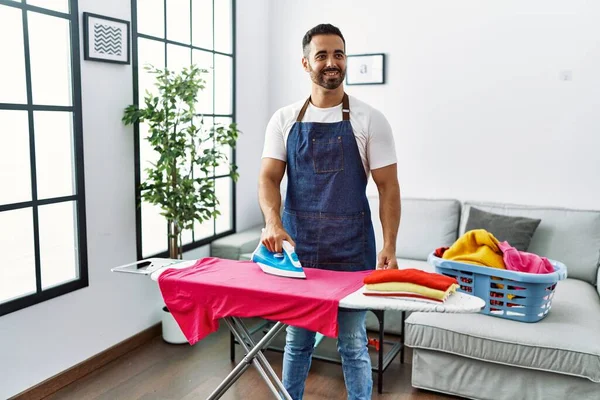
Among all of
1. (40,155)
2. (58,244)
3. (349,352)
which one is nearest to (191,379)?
(58,244)

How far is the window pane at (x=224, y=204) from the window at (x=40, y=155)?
53.1 inches

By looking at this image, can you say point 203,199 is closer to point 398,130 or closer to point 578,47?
point 398,130

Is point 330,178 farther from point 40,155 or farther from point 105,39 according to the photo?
point 105,39

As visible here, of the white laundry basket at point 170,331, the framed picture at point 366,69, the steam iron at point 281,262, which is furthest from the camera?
the framed picture at point 366,69

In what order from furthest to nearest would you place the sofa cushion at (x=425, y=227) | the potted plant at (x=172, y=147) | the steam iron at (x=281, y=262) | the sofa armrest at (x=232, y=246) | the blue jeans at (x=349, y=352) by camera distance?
the sofa armrest at (x=232, y=246)
the sofa cushion at (x=425, y=227)
the potted plant at (x=172, y=147)
the blue jeans at (x=349, y=352)
the steam iron at (x=281, y=262)

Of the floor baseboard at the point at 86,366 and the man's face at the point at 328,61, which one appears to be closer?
the man's face at the point at 328,61

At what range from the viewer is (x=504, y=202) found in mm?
3885

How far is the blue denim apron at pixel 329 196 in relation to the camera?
2.19m

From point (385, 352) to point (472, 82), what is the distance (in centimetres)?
187

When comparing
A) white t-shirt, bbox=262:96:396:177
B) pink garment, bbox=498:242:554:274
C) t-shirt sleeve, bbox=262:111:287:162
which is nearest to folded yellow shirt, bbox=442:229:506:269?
pink garment, bbox=498:242:554:274

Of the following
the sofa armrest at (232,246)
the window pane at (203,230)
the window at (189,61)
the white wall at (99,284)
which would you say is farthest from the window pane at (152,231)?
the sofa armrest at (232,246)

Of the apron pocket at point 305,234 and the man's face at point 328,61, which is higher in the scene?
the man's face at point 328,61

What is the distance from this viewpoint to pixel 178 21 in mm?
3611

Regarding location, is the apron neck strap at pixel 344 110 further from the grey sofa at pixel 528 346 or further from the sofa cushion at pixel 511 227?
the sofa cushion at pixel 511 227
